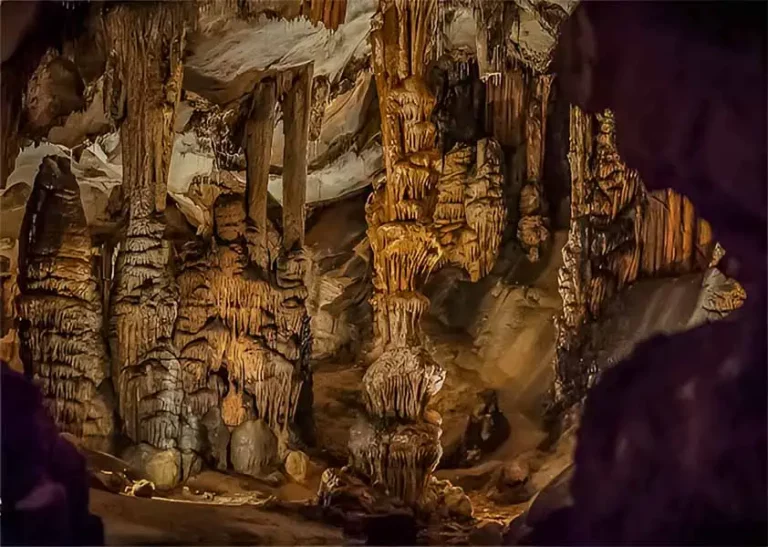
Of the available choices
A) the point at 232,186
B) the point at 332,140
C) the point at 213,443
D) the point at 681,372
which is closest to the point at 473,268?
the point at 332,140

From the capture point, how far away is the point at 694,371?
4.50m

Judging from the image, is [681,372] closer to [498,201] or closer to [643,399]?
[643,399]

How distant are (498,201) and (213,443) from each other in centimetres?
330

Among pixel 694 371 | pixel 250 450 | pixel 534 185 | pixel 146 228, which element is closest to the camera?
pixel 694 371

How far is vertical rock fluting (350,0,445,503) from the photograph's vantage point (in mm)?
5734

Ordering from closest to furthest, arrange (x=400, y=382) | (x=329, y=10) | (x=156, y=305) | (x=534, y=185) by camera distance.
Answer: (x=400, y=382) < (x=329, y=10) < (x=156, y=305) < (x=534, y=185)

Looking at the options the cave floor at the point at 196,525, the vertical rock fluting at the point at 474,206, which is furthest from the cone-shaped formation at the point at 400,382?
the vertical rock fluting at the point at 474,206

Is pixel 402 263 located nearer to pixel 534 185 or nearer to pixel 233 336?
pixel 233 336

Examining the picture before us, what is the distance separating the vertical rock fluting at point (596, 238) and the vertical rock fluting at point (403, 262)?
2.48m

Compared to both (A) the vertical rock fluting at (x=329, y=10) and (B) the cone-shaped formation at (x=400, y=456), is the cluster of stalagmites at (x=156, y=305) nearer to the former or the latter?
(A) the vertical rock fluting at (x=329, y=10)

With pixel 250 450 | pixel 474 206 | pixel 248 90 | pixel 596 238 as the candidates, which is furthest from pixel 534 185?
pixel 250 450

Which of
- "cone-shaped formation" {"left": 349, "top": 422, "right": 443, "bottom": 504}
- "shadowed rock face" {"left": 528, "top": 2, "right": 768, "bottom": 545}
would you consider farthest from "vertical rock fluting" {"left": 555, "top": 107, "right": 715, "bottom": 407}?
"shadowed rock face" {"left": 528, "top": 2, "right": 768, "bottom": 545}

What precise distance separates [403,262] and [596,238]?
3.01m

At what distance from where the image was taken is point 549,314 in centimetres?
902
